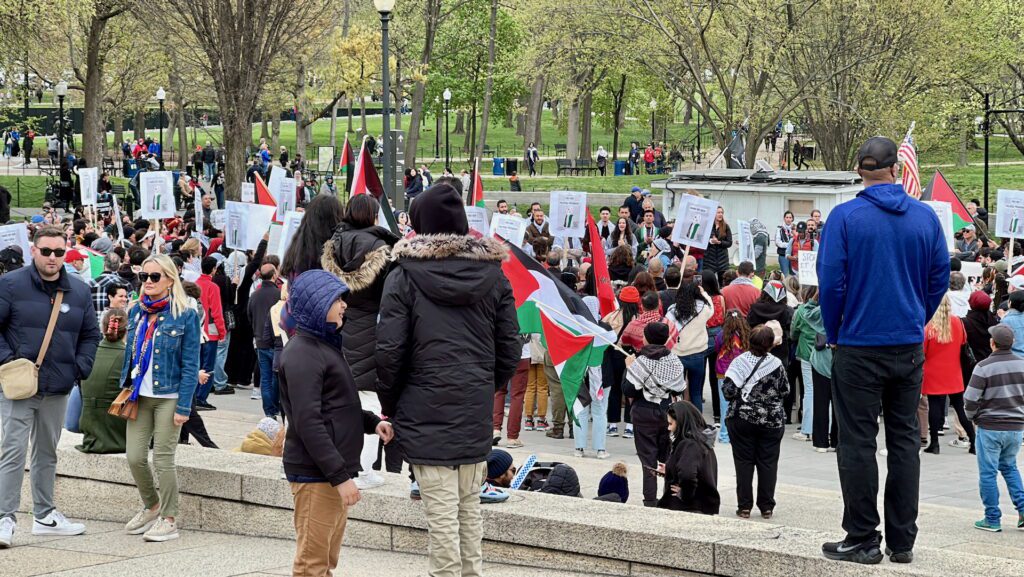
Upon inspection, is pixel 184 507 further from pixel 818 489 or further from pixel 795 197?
pixel 795 197

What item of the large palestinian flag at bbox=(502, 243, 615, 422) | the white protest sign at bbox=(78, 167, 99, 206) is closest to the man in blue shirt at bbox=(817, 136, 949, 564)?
the large palestinian flag at bbox=(502, 243, 615, 422)

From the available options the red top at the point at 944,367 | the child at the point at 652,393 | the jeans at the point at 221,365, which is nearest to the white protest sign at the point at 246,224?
the jeans at the point at 221,365

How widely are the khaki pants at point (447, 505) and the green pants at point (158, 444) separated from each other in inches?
105

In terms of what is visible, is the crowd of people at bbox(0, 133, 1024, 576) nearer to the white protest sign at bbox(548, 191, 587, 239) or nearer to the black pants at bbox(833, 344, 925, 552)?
the black pants at bbox(833, 344, 925, 552)

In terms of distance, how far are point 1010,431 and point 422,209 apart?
5.39 meters

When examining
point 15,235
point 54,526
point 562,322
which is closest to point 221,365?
point 15,235

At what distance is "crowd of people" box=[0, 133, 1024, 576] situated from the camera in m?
5.75

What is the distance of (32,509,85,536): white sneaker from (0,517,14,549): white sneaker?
0.28 metres

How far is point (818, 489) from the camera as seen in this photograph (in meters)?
11.2

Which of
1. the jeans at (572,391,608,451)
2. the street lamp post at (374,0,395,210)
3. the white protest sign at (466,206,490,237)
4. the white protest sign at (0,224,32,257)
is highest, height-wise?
the street lamp post at (374,0,395,210)

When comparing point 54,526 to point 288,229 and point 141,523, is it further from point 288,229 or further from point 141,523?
point 288,229

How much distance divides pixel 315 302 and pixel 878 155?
247 centimetres

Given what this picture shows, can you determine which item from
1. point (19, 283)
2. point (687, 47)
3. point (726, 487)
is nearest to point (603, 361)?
point (726, 487)

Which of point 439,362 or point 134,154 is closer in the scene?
point 439,362
